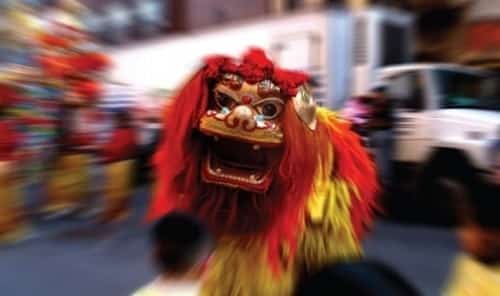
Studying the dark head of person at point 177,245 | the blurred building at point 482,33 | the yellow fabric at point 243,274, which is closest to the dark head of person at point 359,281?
the yellow fabric at point 243,274

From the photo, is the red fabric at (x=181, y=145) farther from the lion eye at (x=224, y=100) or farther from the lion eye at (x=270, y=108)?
the lion eye at (x=270, y=108)

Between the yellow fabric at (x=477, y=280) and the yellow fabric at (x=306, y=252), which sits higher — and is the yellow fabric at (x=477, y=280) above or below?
below

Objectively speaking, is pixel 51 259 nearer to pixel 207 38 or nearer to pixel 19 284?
pixel 19 284

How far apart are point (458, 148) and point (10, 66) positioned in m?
2.66

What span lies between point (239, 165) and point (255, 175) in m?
0.05

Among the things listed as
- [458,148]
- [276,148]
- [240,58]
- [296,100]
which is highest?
[240,58]

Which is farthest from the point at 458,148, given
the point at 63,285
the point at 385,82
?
the point at 63,285

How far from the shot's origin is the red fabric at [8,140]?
3.55 metres

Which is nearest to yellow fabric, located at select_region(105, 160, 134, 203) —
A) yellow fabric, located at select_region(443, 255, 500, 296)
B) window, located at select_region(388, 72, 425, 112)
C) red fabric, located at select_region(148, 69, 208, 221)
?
window, located at select_region(388, 72, 425, 112)

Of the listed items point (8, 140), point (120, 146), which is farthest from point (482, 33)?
point (8, 140)

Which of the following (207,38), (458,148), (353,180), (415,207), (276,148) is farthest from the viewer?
(207,38)

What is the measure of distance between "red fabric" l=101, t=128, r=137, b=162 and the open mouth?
8.00 feet

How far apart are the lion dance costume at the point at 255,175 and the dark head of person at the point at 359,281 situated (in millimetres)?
196

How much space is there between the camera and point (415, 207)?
360 cm
